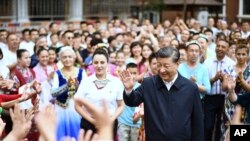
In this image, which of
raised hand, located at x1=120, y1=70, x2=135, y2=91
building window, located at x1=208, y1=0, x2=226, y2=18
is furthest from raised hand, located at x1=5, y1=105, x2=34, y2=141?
building window, located at x1=208, y1=0, x2=226, y2=18

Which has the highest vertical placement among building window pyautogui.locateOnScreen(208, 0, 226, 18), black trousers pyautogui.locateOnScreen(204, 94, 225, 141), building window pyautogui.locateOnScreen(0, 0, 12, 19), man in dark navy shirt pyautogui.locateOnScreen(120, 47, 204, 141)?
building window pyautogui.locateOnScreen(208, 0, 226, 18)

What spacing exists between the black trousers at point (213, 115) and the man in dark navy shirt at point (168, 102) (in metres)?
2.32

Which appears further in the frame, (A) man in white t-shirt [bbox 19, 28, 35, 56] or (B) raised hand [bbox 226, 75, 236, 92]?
(A) man in white t-shirt [bbox 19, 28, 35, 56]

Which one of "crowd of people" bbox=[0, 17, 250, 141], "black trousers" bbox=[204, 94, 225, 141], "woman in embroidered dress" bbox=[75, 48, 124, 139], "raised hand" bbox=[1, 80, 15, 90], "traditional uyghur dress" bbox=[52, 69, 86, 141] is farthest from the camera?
"black trousers" bbox=[204, 94, 225, 141]

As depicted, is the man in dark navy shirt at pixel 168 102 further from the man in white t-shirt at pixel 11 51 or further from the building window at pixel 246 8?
the building window at pixel 246 8

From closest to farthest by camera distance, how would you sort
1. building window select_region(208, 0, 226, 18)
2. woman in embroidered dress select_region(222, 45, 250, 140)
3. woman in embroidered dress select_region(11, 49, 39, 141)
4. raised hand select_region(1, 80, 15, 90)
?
raised hand select_region(1, 80, 15, 90), woman in embroidered dress select_region(222, 45, 250, 140), woman in embroidered dress select_region(11, 49, 39, 141), building window select_region(208, 0, 226, 18)

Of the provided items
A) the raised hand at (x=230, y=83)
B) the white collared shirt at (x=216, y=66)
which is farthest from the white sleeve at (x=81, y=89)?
the white collared shirt at (x=216, y=66)

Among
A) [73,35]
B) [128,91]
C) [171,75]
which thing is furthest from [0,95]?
[73,35]

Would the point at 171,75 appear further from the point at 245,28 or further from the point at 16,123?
the point at 245,28

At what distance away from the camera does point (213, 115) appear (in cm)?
731

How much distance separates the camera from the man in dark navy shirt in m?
4.74

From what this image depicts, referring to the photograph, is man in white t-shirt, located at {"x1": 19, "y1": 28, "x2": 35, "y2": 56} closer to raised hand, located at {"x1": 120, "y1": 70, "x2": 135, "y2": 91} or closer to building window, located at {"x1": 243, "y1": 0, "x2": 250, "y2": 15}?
raised hand, located at {"x1": 120, "y1": 70, "x2": 135, "y2": 91}

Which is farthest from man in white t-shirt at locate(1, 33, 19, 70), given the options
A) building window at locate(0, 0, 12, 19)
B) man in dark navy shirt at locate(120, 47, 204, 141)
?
building window at locate(0, 0, 12, 19)

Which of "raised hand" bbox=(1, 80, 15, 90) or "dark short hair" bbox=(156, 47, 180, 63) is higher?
"dark short hair" bbox=(156, 47, 180, 63)
